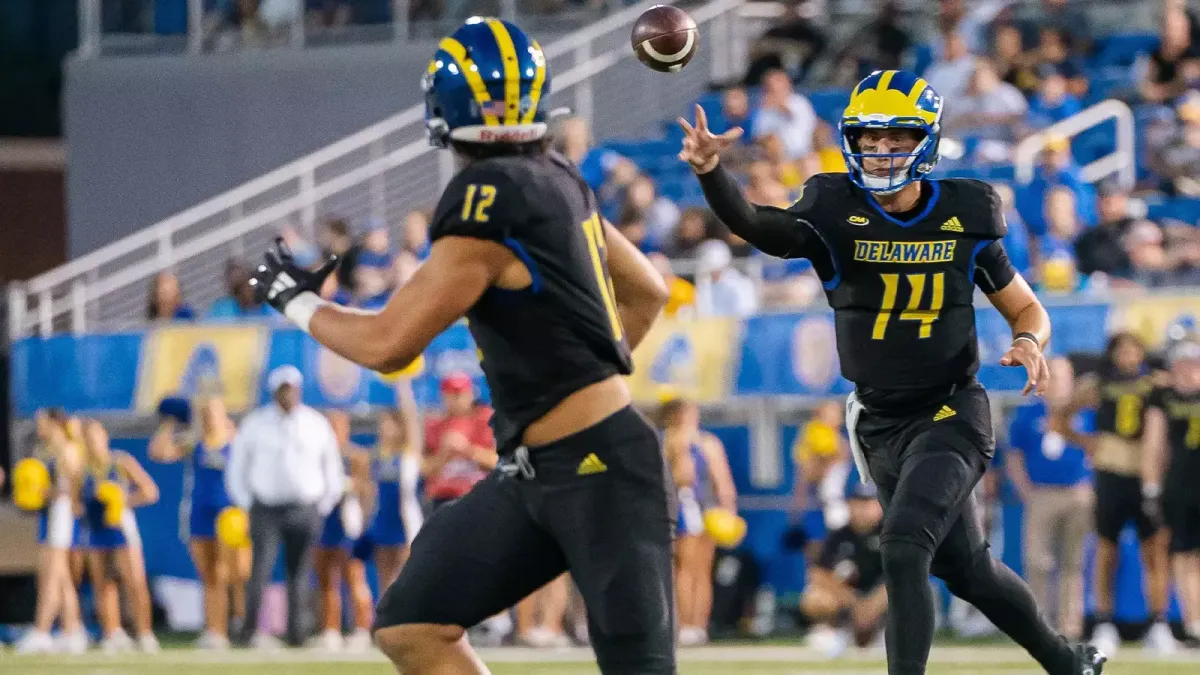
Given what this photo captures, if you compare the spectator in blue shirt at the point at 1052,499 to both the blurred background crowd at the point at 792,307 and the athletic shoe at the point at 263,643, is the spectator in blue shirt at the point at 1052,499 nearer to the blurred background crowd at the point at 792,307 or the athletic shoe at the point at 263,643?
the blurred background crowd at the point at 792,307

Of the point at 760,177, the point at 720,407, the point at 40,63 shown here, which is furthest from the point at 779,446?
the point at 40,63

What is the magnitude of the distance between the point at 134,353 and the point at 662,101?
5.31 m

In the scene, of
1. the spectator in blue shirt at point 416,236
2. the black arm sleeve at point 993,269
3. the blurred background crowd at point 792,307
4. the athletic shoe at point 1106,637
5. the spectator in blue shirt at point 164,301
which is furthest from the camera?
the spectator in blue shirt at point 164,301

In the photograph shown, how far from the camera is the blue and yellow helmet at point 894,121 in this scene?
6.96 metres

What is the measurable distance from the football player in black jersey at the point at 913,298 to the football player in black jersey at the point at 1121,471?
5.70 meters

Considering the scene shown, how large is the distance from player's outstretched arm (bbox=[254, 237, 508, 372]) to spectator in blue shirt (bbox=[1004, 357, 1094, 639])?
819 centimetres

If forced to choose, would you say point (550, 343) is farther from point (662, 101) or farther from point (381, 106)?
point (381, 106)

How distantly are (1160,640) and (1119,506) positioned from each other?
0.85 m

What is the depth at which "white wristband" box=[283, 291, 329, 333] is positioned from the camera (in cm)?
539

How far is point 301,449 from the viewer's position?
46.2 feet

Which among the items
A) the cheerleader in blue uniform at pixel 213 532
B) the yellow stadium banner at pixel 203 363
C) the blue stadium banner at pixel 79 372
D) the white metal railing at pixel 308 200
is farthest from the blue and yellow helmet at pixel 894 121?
the white metal railing at pixel 308 200

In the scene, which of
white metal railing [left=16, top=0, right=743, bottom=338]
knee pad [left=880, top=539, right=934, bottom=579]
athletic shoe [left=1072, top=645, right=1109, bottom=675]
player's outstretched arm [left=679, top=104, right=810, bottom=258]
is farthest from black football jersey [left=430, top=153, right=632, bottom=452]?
white metal railing [left=16, top=0, right=743, bottom=338]

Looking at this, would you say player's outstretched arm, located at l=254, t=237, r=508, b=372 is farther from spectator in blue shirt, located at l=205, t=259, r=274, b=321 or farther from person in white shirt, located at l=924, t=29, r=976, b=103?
person in white shirt, located at l=924, t=29, r=976, b=103

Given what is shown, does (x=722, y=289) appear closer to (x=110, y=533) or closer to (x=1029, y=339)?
(x=110, y=533)
